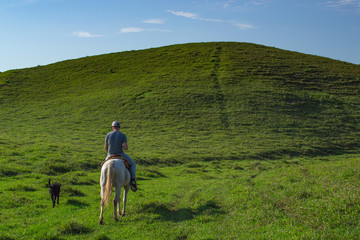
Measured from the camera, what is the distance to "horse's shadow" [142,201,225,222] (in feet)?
36.5

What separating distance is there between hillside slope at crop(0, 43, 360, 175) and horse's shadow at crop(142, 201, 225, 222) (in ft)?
33.2

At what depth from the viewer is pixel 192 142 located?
36312 mm

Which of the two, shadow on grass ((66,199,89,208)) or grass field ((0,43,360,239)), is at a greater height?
grass field ((0,43,360,239))

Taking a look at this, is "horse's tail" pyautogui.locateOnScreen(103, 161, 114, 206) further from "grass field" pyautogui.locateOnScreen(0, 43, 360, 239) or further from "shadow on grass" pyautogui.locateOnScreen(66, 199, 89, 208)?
"shadow on grass" pyautogui.locateOnScreen(66, 199, 89, 208)

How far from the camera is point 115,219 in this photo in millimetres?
10836

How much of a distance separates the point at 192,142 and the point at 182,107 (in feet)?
46.6

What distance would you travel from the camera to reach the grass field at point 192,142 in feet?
32.9

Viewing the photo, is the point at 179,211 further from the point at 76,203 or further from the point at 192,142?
the point at 192,142

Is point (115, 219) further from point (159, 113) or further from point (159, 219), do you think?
point (159, 113)

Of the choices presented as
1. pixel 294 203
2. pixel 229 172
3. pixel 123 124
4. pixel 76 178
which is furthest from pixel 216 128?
pixel 294 203

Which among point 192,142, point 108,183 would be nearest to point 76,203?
point 108,183

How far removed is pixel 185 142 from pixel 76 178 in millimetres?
19331

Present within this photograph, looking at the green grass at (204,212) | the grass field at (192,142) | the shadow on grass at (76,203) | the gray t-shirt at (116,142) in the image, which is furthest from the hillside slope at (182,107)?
the gray t-shirt at (116,142)

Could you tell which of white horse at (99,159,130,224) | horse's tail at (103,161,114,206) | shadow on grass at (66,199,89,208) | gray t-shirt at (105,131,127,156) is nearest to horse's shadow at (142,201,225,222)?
white horse at (99,159,130,224)
